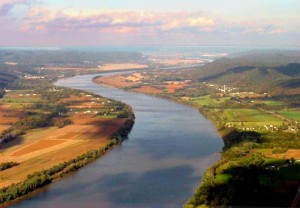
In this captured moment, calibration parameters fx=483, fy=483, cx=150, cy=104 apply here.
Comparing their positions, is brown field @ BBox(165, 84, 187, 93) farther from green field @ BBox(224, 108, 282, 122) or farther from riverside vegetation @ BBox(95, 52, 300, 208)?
green field @ BBox(224, 108, 282, 122)

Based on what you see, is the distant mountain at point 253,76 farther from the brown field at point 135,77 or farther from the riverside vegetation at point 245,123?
the brown field at point 135,77

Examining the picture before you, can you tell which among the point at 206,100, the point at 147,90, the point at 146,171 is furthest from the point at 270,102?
the point at 146,171

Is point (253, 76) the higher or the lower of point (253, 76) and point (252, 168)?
the higher

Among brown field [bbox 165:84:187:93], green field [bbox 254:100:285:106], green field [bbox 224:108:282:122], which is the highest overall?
brown field [bbox 165:84:187:93]

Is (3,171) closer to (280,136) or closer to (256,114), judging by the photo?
(280,136)

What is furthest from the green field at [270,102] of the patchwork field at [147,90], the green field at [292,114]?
the patchwork field at [147,90]

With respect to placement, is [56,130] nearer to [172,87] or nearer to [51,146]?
[51,146]

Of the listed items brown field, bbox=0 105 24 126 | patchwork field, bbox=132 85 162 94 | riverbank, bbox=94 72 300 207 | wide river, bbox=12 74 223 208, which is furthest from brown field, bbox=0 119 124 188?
patchwork field, bbox=132 85 162 94
